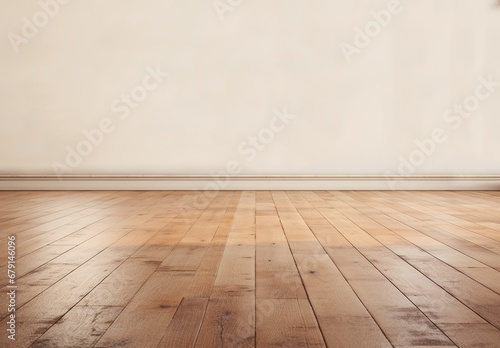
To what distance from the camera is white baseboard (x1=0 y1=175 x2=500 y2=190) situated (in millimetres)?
4664

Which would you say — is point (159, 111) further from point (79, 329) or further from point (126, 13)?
point (79, 329)

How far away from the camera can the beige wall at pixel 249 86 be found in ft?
15.3

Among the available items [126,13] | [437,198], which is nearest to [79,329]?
[437,198]

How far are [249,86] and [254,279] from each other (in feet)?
10.9

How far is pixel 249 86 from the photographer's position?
4652mm

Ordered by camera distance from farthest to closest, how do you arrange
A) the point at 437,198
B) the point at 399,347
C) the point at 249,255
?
the point at 437,198
the point at 249,255
the point at 399,347

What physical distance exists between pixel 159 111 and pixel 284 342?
152 inches

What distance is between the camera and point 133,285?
1462 mm

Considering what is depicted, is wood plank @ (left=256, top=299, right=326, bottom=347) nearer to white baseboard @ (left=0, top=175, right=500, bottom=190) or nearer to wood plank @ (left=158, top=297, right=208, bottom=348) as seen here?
wood plank @ (left=158, top=297, right=208, bottom=348)

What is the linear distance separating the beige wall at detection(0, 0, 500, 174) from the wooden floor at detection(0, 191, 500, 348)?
161cm

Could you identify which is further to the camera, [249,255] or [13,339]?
[249,255]

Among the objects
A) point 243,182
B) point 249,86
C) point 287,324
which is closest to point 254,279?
point 287,324

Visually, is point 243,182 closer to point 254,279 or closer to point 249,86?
point 249,86

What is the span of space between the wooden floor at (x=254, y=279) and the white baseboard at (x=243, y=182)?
5.01 ft
